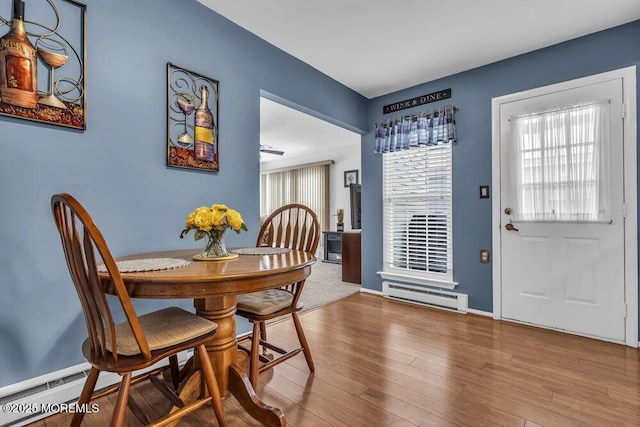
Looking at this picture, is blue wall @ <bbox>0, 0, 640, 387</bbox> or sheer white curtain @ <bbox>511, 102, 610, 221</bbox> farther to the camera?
sheer white curtain @ <bbox>511, 102, 610, 221</bbox>

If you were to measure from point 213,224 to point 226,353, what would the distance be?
25.7 inches

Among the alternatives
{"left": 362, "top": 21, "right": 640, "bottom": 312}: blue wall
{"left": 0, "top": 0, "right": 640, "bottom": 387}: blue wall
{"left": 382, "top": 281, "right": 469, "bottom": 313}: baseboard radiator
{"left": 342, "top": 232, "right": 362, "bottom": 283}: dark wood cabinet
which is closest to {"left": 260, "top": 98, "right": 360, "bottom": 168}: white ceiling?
{"left": 0, "top": 0, "right": 640, "bottom": 387}: blue wall

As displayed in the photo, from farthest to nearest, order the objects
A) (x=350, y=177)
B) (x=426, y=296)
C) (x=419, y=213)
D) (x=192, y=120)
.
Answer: (x=350, y=177)
(x=419, y=213)
(x=426, y=296)
(x=192, y=120)

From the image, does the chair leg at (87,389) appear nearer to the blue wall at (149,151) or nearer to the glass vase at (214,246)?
the blue wall at (149,151)

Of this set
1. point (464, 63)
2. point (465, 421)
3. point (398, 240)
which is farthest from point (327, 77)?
point (465, 421)

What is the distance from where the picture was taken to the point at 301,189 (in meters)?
7.07

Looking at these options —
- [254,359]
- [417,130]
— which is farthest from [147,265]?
[417,130]

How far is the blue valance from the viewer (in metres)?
3.08

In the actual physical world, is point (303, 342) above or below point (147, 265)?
below

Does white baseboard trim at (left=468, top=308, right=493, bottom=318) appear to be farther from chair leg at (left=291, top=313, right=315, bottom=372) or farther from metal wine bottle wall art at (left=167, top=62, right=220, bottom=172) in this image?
metal wine bottle wall art at (left=167, top=62, right=220, bottom=172)

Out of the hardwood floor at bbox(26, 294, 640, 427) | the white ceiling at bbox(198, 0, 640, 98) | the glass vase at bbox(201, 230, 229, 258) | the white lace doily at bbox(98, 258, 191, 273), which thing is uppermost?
the white ceiling at bbox(198, 0, 640, 98)

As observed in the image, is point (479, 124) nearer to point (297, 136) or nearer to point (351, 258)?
point (351, 258)

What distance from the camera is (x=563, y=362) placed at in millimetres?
2018

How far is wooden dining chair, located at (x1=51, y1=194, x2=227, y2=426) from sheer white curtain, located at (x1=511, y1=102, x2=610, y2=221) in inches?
111
